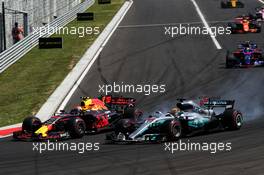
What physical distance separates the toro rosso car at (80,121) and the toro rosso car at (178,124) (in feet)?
3.93

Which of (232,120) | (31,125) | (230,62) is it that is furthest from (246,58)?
(31,125)

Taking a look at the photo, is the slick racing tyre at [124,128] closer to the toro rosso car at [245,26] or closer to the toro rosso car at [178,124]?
the toro rosso car at [178,124]

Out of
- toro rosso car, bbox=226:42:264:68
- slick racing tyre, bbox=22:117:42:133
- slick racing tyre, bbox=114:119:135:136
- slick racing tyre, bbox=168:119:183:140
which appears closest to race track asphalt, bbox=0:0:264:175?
slick racing tyre, bbox=168:119:183:140

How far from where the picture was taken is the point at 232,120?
19.0 m

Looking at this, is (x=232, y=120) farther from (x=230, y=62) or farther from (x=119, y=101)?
(x=230, y=62)

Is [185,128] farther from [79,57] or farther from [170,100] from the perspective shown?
[79,57]

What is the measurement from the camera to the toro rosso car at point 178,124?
57.6 feet

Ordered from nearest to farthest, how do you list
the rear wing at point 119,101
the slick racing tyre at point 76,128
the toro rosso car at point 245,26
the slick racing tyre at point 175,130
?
the slick racing tyre at point 175,130 < the slick racing tyre at point 76,128 < the rear wing at point 119,101 < the toro rosso car at point 245,26

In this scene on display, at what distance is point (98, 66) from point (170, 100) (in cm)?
924

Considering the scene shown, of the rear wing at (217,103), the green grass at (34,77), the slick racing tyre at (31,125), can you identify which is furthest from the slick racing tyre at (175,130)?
the green grass at (34,77)

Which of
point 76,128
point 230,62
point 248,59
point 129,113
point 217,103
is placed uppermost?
point 217,103

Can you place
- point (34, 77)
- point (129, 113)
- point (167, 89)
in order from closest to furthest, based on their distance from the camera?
point (129, 113)
point (167, 89)
point (34, 77)

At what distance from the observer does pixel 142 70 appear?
31.7m

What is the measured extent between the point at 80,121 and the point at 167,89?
8.21m
